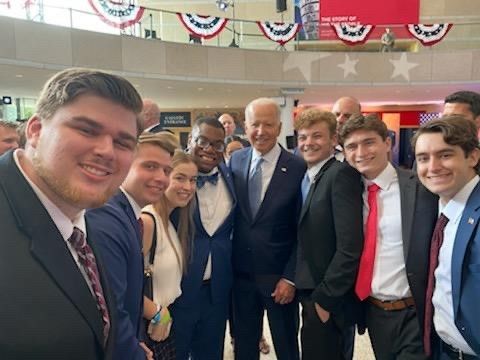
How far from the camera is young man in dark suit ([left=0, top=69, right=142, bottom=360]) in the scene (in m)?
0.77

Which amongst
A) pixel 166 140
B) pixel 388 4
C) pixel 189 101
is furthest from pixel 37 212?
pixel 189 101

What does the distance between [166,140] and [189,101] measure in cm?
1373

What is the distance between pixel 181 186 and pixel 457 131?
141cm

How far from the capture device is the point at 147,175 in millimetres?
1704

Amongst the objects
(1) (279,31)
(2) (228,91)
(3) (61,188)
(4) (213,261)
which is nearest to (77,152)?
(3) (61,188)

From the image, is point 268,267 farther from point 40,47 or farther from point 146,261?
point 40,47

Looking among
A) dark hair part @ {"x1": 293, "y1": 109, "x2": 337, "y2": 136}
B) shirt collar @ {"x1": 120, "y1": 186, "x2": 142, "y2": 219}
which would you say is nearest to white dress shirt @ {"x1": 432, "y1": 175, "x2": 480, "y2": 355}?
dark hair part @ {"x1": 293, "y1": 109, "x2": 337, "y2": 136}

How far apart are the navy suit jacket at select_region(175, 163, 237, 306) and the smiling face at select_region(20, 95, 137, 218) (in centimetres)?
133

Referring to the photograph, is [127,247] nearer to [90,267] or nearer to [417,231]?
[90,267]

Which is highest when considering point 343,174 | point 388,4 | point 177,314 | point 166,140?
point 388,4

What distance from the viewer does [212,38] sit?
1140 centimetres

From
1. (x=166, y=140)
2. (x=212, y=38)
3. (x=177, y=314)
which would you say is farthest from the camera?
(x=212, y=38)

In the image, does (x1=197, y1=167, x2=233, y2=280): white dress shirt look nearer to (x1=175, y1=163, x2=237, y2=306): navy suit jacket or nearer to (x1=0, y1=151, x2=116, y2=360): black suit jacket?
(x1=175, y1=163, x2=237, y2=306): navy suit jacket

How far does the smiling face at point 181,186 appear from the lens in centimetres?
210
